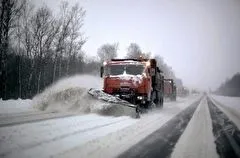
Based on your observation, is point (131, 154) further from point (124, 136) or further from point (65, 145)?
point (124, 136)

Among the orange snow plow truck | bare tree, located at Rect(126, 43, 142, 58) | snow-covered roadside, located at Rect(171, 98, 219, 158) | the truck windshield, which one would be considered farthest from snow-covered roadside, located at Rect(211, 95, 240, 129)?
bare tree, located at Rect(126, 43, 142, 58)

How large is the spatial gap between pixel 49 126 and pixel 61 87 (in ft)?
25.0

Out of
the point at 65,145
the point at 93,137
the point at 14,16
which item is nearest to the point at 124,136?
the point at 93,137

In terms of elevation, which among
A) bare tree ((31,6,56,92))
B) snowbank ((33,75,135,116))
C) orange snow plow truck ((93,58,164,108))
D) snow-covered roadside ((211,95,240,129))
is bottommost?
snow-covered roadside ((211,95,240,129))

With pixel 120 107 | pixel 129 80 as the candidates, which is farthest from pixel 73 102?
pixel 129 80

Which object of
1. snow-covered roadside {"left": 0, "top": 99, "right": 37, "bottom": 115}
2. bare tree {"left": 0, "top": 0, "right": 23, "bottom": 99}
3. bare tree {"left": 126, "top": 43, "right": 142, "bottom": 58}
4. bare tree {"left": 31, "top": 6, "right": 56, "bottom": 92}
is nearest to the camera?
snow-covered roadside {"left": 0, "top": 99, "right": 37, "bottom": 115}

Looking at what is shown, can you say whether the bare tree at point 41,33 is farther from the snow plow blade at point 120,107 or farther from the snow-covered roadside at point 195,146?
the snow-covered roadside at point 195,146

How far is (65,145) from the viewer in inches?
291

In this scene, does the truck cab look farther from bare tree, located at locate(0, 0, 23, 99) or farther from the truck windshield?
bare tree, located at locate(0, 0, 23, 99)

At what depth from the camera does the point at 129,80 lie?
17.6m

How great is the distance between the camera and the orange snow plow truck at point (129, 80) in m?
17.5

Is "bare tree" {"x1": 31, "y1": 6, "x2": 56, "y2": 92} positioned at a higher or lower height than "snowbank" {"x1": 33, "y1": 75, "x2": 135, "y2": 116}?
higher

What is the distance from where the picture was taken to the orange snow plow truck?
17547 millimetres

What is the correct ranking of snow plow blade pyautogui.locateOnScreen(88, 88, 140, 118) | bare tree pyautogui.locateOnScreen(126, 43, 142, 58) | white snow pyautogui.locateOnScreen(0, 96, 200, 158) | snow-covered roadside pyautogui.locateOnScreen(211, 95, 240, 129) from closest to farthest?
1. white snow pyautogui.locateOnScreen(0, 96, 200, 158)
2. snow plow blade pyautogui.locateOnScreen(88, 88, 140, 118)
3. snow-covered roadside pyautogui.locateOnScreen(211, 95, 240, 129)
4. bare tree pyautogui.locateOnScreen(126, 43, 142, 58)
